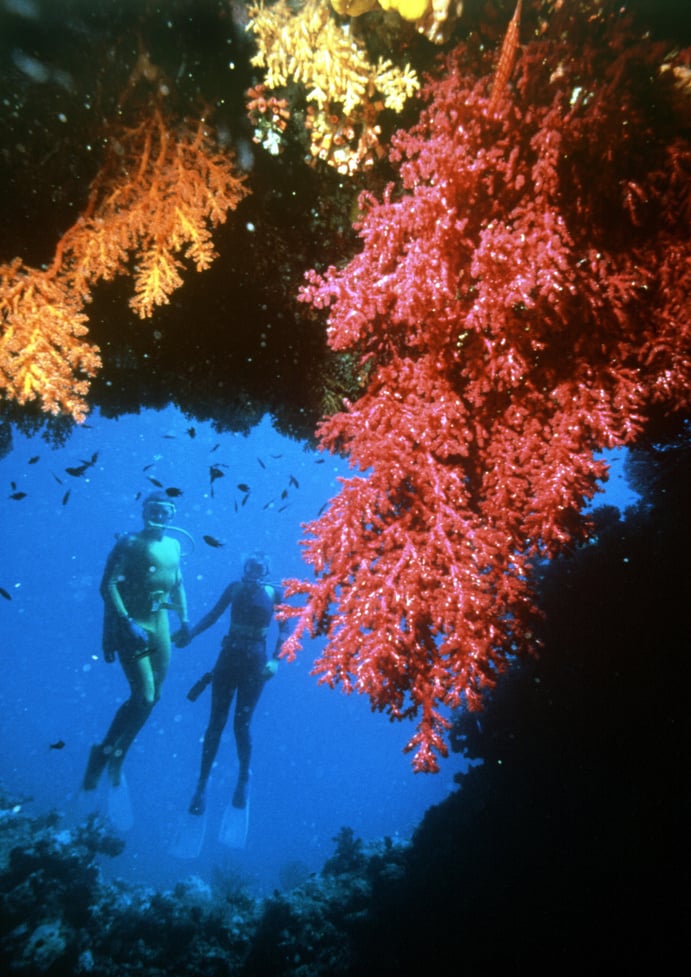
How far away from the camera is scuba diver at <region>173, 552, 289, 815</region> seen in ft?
42.5

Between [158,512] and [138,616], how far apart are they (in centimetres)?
278

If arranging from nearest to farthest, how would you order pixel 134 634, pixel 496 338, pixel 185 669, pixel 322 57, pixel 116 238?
pixel 322 57 < pixel 496 338 < pixel 116 238 < pixel 134 634 < pixel 185 669

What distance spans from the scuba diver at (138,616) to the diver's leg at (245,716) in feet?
7.28

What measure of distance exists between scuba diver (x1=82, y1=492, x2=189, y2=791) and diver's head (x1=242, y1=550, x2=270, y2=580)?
1.86m

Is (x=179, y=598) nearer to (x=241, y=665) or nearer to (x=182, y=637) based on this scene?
(x=182, y=637)

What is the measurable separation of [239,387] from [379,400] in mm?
3062

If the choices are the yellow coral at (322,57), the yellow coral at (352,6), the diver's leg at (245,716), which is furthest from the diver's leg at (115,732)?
the yellow coral at (352,6)

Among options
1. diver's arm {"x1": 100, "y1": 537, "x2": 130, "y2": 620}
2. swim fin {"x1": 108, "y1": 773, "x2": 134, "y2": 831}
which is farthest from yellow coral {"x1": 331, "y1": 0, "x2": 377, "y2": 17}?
swim fin {"x1": 108, "y1": 773, "x2": 134, "y2": 831}

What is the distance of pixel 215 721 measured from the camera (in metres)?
12.9

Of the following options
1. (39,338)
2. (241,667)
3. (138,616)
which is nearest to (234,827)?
(241,667)

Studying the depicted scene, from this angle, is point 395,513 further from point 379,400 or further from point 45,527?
point 45,527

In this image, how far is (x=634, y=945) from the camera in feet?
19.6

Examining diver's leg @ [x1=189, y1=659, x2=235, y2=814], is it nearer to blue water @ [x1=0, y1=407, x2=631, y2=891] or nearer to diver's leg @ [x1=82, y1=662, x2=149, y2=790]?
diver's leg @ [x1=82, y1=662, x2=149, y2=790]

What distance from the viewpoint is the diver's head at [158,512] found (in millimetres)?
12586
